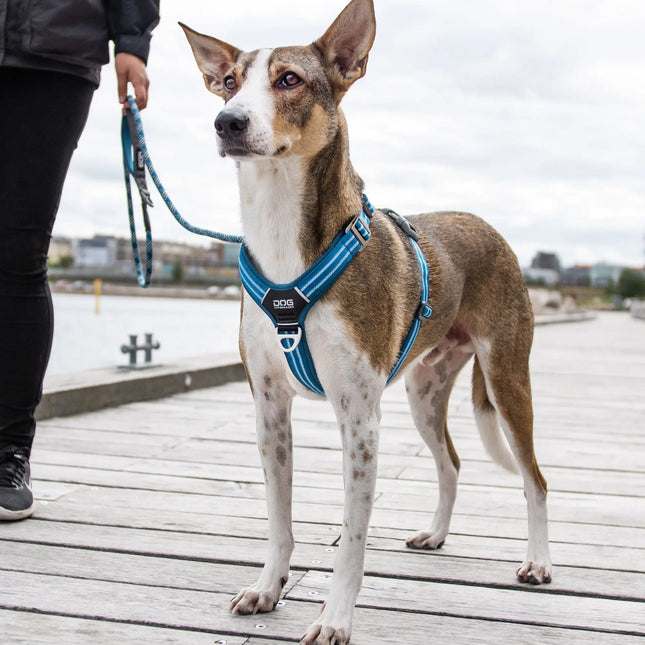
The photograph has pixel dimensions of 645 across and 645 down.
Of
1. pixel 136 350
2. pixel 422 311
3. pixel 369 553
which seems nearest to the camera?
pixel 422 311

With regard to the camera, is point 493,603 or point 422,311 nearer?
point 493,603

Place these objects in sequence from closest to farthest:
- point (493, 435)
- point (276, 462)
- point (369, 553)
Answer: point (276, 462) < point (369, 553) < point (493, 435)

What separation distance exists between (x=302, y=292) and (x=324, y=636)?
0.87 m

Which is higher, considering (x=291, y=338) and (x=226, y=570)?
(x=291, y=338)

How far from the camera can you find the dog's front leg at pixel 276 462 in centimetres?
240

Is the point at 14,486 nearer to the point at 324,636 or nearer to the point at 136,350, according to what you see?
the point at 324,636

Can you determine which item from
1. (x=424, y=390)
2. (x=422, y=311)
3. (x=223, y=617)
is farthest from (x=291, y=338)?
(x=424, y=390)

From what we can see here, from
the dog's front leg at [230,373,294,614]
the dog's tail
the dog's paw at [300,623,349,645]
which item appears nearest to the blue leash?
the dog's front leg at [230,373,294,614]

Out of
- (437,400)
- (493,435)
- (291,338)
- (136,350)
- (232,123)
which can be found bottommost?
(136,350)

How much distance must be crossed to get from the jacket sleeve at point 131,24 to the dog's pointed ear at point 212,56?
47 cm

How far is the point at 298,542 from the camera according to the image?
287cm

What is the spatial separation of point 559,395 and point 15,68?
206 inches

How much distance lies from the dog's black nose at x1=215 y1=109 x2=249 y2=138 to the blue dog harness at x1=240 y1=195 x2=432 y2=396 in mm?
415

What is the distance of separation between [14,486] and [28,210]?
3.27 ft
